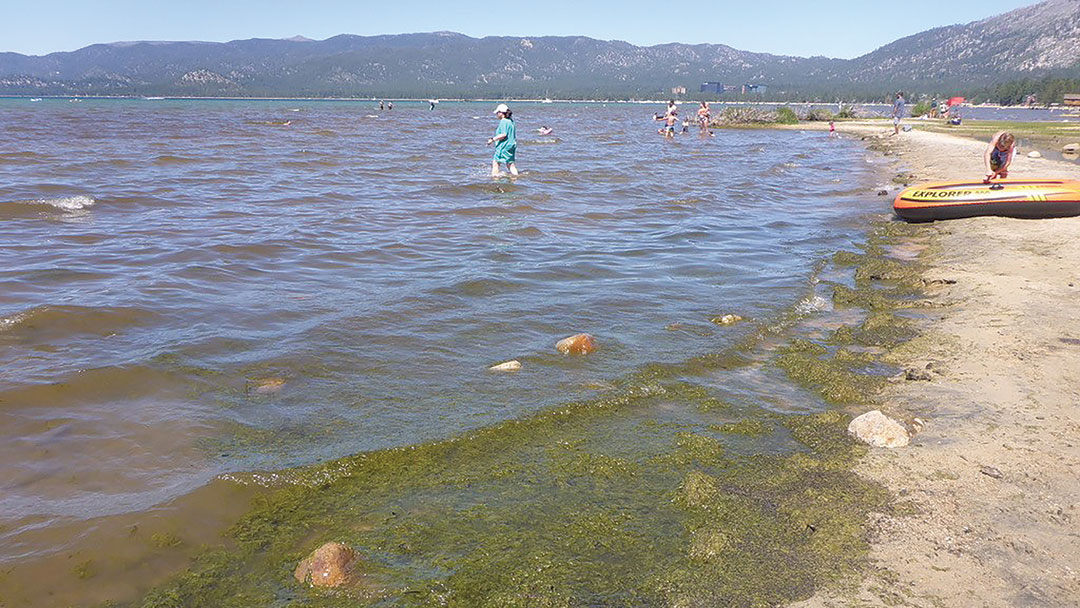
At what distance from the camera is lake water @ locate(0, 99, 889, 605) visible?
13.4 feet

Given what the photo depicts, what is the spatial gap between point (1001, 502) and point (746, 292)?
4423 mm

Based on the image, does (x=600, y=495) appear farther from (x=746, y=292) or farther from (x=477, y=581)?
(x=746, y=292)

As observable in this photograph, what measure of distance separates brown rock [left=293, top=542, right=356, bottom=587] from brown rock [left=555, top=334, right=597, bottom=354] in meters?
3.01

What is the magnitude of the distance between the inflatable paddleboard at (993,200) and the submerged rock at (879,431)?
29.0 feet

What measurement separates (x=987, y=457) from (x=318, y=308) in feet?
19.0

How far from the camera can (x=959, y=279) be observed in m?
7.59

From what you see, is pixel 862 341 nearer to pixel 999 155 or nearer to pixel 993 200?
pixel 993 200

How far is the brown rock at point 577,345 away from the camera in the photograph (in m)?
5.72

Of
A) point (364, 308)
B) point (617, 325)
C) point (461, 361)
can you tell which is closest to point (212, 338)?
point (364, 308)

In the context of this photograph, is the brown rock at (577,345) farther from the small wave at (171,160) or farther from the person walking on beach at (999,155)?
the small wave at (171,160)

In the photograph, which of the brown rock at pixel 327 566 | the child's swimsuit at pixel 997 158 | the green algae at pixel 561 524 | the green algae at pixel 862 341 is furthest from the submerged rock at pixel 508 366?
the child's swimsuit at pixel 997 158

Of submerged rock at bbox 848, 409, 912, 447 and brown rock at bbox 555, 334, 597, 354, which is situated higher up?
submerged rock at bbox 848, 409, 912, 447

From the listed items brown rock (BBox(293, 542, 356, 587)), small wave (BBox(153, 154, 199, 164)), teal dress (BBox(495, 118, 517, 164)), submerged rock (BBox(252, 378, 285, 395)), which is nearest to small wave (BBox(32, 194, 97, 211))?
small wave (BBox(153, 154, 199, 164))

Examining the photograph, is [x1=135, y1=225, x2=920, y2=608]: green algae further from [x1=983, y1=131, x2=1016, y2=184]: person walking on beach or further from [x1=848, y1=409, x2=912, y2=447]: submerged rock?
[x1=983, y1=131, x2=1016, y2=184]: person walking on beach
